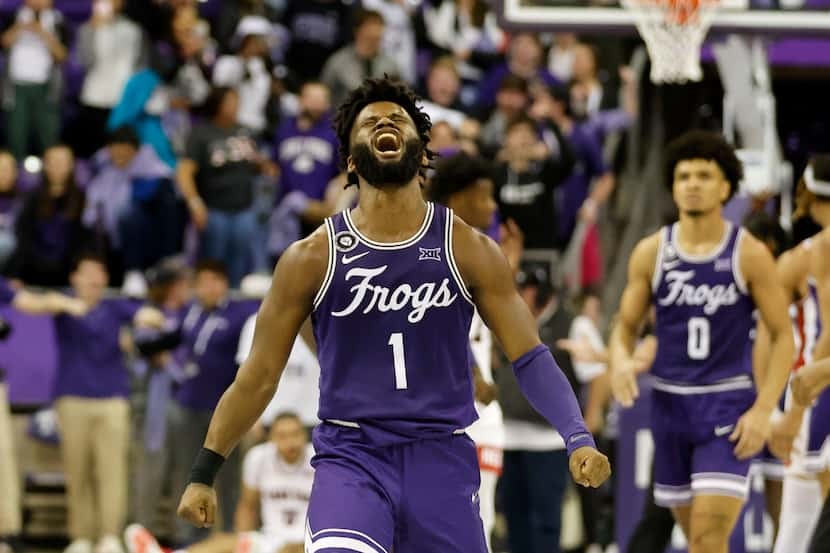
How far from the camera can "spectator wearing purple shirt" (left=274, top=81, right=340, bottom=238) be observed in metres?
14.0

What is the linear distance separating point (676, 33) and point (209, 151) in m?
4.61

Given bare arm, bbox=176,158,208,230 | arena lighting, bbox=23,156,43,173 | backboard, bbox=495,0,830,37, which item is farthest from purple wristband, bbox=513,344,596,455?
arena lighting, bbox=23,156,43,173

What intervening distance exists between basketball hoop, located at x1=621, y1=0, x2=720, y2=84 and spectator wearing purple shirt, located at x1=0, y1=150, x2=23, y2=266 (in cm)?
559

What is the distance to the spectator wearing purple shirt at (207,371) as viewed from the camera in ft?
39.9

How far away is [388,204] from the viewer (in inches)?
228

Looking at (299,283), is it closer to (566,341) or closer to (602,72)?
(566,341)

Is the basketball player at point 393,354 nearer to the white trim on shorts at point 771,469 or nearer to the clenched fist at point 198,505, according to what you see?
the clenched fist at point 198,505

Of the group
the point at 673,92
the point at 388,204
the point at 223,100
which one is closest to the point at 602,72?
the point at 673,92

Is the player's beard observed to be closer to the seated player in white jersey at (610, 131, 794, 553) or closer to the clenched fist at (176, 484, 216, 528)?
the clenched fist at (176, 484, 216, 528)

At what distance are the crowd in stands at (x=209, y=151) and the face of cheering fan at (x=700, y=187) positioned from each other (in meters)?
2.74

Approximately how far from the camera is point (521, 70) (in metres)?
15.3

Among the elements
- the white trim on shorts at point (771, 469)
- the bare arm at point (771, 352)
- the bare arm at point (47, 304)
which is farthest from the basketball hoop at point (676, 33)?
the bare arm at point (47, 304)

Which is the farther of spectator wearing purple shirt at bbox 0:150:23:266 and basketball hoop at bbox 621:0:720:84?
spectator wearing purple shirt at bbox 0:150:23:266

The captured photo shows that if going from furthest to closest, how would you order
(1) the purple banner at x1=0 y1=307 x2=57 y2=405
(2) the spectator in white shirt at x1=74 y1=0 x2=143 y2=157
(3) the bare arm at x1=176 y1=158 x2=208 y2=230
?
(2) the spectator in white shirt at x1=74 y1=0 x2=143 y2=157 < (3) the bare arm at x1=176 y1=158 x2=208 y2=230 < (1) the purple banner at x1=0 y1=307 x2=57 y2=405
